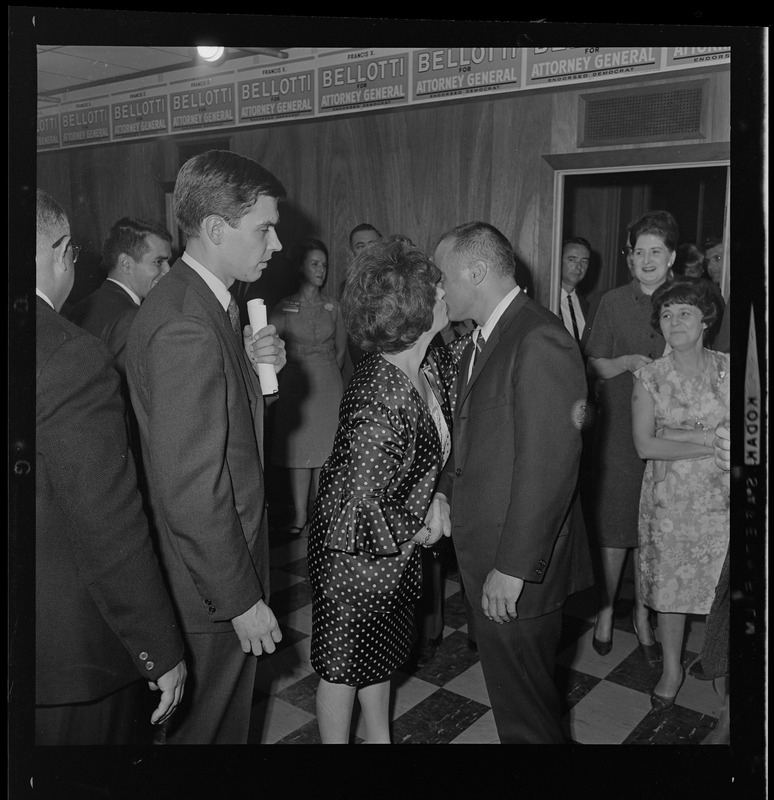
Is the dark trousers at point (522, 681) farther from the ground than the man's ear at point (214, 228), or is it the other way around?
the man's ear at point (214, 228)

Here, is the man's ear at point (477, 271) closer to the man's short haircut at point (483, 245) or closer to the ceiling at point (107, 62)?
the man's short haircut at point (483, 245)

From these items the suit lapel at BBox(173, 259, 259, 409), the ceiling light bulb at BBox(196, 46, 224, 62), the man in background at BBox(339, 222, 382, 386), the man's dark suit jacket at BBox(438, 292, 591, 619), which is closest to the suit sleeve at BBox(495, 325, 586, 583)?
the man's dark suit jacket at BBox(438, 292, 591, 619)

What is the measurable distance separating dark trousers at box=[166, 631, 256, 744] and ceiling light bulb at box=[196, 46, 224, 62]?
1183 millimetres

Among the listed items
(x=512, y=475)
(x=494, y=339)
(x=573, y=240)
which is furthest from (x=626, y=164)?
(x=512, y=475)

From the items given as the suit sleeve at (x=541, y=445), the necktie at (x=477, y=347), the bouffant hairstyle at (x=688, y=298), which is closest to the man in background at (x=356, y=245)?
the necktie at (x=477, y=347)

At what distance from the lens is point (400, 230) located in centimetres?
175

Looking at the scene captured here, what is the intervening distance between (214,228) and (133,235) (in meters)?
0.20

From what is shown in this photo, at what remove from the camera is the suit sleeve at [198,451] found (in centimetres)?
125

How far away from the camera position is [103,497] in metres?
1.17

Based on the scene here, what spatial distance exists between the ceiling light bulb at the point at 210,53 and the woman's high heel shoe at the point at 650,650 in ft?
5.89

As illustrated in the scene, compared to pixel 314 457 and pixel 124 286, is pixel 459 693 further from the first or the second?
pixel 124 286

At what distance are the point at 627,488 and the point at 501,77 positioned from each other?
1.04 meters
